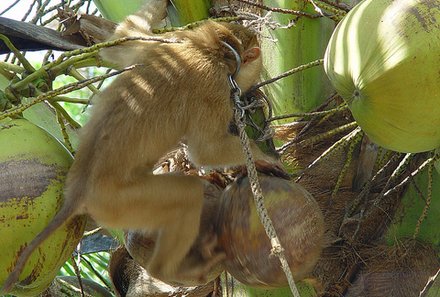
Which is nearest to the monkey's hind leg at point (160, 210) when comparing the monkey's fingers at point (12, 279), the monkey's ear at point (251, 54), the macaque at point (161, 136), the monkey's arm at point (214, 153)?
the macaque at point (161, 136)

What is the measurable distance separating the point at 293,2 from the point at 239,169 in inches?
18.9

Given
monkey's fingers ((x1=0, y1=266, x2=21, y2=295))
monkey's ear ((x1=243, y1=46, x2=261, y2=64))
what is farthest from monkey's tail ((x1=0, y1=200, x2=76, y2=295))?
monkey's ear ((x1=243, y1=46, x2=261, y2=64))

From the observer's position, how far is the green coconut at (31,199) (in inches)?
55.1

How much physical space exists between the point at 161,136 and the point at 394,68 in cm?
60

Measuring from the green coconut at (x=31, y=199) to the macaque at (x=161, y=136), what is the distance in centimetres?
3

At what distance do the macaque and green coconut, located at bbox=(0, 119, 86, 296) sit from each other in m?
0.03

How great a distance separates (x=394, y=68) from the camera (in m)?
1.31

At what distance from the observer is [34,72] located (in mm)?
1544

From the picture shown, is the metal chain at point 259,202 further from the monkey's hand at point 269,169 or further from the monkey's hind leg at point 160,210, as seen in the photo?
the monkey's hind leg at point 160,210

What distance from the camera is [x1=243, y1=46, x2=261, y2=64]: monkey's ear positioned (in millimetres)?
1983

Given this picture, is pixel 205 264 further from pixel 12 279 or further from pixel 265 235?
pixel 12 279

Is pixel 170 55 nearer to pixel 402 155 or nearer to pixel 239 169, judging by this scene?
pixel 239 169

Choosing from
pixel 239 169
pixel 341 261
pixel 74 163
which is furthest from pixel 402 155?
pixel 74 163

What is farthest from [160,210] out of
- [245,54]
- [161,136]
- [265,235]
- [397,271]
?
[397,271]
